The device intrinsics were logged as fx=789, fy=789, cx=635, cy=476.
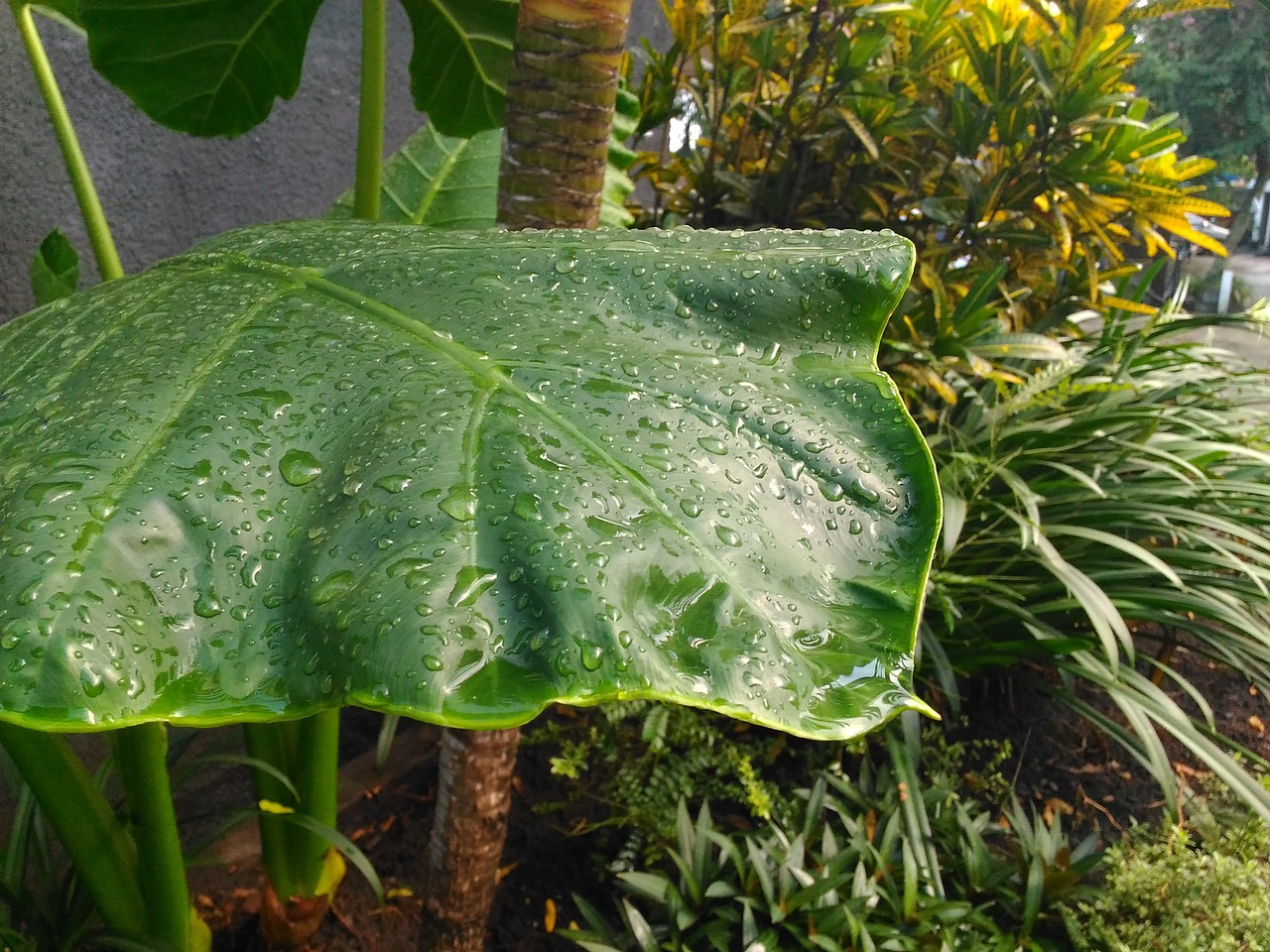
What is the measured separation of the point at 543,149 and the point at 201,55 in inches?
19.3

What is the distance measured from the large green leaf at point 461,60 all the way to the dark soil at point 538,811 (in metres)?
1.17

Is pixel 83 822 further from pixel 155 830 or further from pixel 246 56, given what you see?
pixel 246 56

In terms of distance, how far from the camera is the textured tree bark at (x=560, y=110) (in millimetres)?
696

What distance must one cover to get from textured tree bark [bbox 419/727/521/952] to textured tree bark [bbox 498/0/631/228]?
59cm

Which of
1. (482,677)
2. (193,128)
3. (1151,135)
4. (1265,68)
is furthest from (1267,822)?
(1265,68)

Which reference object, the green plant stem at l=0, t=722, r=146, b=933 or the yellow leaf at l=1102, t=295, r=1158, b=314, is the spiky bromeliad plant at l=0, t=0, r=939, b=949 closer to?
the green plant stem at l=0, t=722, r=146, b=933

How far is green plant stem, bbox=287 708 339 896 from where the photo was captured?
972 mm

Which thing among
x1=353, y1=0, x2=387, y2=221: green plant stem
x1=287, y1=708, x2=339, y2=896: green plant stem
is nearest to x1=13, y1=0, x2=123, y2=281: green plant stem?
x1=353, y1=0, x2=387, y2=221: green plant stem

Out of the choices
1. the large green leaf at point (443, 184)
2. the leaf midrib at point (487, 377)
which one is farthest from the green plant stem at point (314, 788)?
the large green leaf at point (443, 184)

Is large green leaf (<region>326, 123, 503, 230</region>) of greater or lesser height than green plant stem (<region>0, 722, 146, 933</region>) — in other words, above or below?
above

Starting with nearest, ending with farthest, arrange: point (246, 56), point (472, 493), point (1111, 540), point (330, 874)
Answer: point (472, 493) < point (246, 56) < point (330, 874) < point (1111, 540)

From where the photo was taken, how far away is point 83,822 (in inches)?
30.7

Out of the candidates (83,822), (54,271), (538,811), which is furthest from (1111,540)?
(54,271)

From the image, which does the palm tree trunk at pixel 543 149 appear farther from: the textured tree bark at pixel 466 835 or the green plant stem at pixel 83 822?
the green plant stem at pixel 83 822
